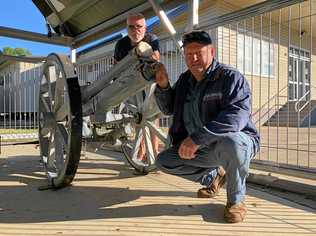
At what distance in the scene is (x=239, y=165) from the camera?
254 centimetres

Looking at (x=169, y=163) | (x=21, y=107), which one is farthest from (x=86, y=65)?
(x=169, y=163)

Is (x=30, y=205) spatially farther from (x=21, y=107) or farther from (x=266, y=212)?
(x=21, y=107)

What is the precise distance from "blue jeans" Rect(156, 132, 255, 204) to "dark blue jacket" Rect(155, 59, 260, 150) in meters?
0.08

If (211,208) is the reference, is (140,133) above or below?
above

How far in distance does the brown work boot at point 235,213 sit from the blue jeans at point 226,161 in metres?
0.03

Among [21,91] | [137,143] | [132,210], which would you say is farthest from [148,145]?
[21,91]

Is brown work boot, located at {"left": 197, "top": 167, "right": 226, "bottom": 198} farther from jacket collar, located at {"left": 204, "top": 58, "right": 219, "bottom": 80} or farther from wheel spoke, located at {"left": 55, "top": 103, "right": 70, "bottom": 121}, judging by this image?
wheel spoke, located at {"left": 55, "top": 103, "right": 70, "bottom": 121}

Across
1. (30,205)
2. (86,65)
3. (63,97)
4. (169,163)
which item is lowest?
(30,205)

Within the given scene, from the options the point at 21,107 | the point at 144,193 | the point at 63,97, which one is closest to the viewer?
the point at 144,193

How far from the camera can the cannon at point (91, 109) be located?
10.7 feet

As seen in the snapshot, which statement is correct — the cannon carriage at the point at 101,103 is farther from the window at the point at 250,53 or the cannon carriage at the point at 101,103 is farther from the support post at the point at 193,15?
the window at the point at 250,53

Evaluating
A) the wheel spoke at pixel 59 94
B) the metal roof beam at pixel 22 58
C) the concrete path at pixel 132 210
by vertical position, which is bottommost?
the concrete path at pixel 132 210

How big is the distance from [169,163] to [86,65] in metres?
5.22

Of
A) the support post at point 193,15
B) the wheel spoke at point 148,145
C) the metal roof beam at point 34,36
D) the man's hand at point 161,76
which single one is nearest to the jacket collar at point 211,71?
the man's hand at point 161,76
